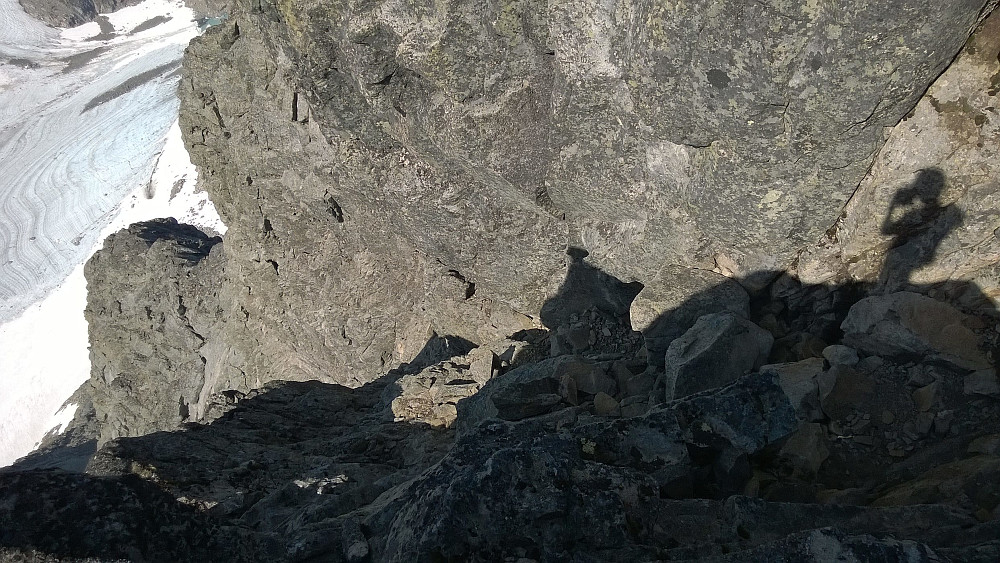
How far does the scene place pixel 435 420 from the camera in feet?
30.4

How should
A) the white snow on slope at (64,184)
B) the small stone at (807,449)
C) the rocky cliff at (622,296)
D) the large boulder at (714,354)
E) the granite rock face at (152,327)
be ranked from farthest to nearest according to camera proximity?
the white snow on slope at (64,184)
the granite rock face at (152,327)
the large boulder at (714,354)
the small stone at (807,449)
the rocky cliff at (622,296)

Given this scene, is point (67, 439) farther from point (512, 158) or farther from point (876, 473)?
point (876, 473)

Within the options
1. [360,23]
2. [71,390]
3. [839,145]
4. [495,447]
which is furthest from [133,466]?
[71,390]

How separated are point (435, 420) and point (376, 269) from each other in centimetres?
449

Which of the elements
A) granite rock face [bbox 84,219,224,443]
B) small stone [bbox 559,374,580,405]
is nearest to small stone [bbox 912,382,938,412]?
small stone [bbox 559,374,580,405]

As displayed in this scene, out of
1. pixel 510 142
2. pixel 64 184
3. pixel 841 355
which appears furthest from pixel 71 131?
pixel 841 355

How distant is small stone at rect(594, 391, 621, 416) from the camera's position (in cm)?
688

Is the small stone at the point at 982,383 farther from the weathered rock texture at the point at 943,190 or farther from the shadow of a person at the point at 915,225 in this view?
the shadow of a person at the point at 915,225

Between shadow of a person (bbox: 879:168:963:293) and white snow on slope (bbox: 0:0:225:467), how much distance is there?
94.5ft

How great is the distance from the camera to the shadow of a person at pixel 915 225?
5.98 meters

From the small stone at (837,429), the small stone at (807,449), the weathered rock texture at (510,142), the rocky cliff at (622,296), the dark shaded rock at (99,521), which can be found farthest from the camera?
the weathered rock texture at (510,142)

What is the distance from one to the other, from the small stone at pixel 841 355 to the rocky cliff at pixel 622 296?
0.08 feet

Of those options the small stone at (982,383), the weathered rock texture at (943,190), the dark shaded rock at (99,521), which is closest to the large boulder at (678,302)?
the weathered rock texture at (943,190)

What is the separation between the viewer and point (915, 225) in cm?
624
